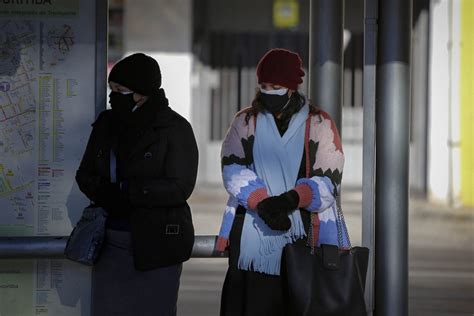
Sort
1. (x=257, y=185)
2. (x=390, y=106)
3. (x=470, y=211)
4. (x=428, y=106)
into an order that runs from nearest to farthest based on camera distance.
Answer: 1. (x=257, y=185)
2. (x=390, y=106)
3. (x=470, y=211)
4. (x=428, y=106)

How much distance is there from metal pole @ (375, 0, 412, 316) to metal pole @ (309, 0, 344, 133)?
0.20 meters

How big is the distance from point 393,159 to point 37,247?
169 cm

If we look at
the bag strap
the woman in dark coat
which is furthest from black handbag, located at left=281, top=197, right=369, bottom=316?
the woman in dark coat

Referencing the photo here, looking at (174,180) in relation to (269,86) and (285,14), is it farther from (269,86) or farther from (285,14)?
(285,14)

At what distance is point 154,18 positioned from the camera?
21.2m

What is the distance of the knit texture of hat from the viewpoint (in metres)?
4.24

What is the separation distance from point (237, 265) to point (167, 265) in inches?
11.2

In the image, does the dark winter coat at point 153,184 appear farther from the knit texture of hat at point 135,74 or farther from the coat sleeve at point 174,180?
the knit texture of hat at point 135,74

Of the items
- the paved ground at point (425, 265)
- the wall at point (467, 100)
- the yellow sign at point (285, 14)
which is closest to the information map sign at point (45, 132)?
the paved ground at point (425, 265)

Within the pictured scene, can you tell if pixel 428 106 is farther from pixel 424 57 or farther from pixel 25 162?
pixel 25 162

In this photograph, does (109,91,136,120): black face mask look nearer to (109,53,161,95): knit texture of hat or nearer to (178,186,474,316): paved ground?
(109,53,161,95): knit texture of hat

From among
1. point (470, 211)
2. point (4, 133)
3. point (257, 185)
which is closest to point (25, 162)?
point (4, 133)

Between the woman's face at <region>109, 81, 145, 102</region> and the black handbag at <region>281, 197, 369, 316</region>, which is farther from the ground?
the woman's face at <region>109, 81, 145, 102</region>

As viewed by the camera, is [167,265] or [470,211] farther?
[470,211]
